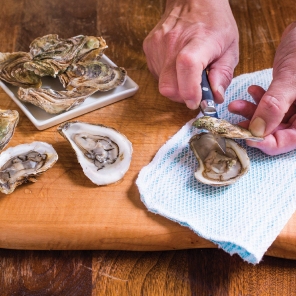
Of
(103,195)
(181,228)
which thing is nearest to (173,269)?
(181,228)

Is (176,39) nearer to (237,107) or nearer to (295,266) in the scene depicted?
(237,107)

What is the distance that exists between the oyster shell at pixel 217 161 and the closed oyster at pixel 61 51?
1.42ft

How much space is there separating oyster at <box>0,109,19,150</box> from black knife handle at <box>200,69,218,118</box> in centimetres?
45

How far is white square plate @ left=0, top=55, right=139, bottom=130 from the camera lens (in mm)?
1206

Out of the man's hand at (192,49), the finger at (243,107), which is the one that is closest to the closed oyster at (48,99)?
the man's hand at (192,49)

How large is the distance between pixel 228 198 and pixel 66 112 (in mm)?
467

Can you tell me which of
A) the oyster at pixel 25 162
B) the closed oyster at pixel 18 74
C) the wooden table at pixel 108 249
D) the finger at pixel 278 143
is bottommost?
the wooden table at pixel 108 249

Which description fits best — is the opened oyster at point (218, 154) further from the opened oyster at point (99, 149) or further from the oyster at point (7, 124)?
the oyster at point (7, 124)

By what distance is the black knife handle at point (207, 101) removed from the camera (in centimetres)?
114

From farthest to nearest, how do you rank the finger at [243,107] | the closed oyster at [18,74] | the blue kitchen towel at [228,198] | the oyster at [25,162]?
the closed oyster at [18,74]
the finger at [243,107]
the oyster at [25,162]
the blue kitchen towel at [228,198]

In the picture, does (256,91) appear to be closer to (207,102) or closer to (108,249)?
(207,102)

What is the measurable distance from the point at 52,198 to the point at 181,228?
11.4 inches

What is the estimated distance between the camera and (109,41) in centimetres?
156

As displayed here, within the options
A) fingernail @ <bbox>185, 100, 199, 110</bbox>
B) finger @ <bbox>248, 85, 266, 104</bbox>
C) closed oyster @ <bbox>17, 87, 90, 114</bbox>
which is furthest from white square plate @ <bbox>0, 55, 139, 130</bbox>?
finger @ <bbox>248, 85, 266, 104</bbox>
